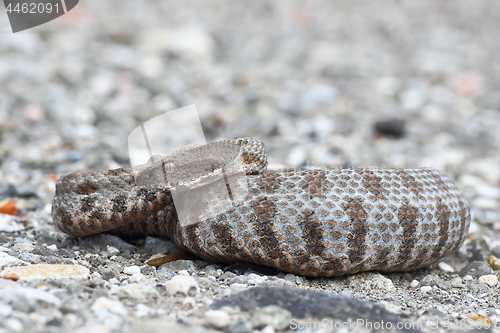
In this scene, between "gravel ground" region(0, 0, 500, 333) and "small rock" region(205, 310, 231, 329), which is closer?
"small rock" region(205, 310, 231, 329)

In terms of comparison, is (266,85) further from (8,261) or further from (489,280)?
(8,261)

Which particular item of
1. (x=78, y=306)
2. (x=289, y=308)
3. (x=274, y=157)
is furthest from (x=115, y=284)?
(x=274, y=157)

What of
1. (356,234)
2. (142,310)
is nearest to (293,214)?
(356,234)

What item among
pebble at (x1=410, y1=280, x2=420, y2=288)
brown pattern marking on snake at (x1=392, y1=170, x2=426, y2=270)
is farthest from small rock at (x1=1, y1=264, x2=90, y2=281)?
pebble at (x1=410, y1=280, x2=420, y2=288)

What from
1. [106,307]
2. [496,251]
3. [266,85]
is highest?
[266,85]

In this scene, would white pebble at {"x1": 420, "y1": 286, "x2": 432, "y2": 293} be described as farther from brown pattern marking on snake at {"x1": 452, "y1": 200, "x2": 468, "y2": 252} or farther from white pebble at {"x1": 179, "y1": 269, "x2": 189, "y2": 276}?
white pebble at {"x1": 179, "y1": 269, "x2": 189, "y2": 276}
